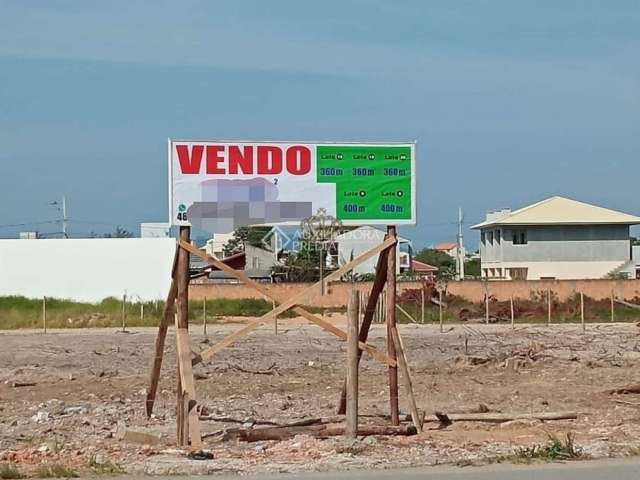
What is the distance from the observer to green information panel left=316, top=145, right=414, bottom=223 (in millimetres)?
14922

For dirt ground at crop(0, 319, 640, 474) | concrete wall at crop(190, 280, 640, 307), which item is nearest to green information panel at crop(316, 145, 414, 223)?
dirt ground at crop(0, 319, 640, 474)

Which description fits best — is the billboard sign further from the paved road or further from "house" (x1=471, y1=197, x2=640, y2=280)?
"house" (x1=471, y1=197, x2=640, y2=280)

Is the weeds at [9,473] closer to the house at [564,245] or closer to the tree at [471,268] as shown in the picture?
the house at [564,245]

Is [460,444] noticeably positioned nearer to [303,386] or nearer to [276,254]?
[276,254]

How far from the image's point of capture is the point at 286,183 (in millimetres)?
14781

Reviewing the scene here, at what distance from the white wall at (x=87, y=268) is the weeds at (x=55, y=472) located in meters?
54.7

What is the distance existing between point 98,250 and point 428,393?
48792mm

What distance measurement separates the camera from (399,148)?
1505cm

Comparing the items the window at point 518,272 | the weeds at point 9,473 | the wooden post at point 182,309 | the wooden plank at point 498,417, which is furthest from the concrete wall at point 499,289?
the weeds at point 9,473

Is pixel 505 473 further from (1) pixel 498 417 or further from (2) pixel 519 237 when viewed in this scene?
(2) pixel 519 237

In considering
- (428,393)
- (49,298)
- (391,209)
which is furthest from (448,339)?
(49,298)

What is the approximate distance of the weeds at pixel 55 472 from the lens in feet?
37.8

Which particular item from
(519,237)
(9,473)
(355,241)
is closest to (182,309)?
(9,473)

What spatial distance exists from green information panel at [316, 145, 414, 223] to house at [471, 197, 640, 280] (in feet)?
258
